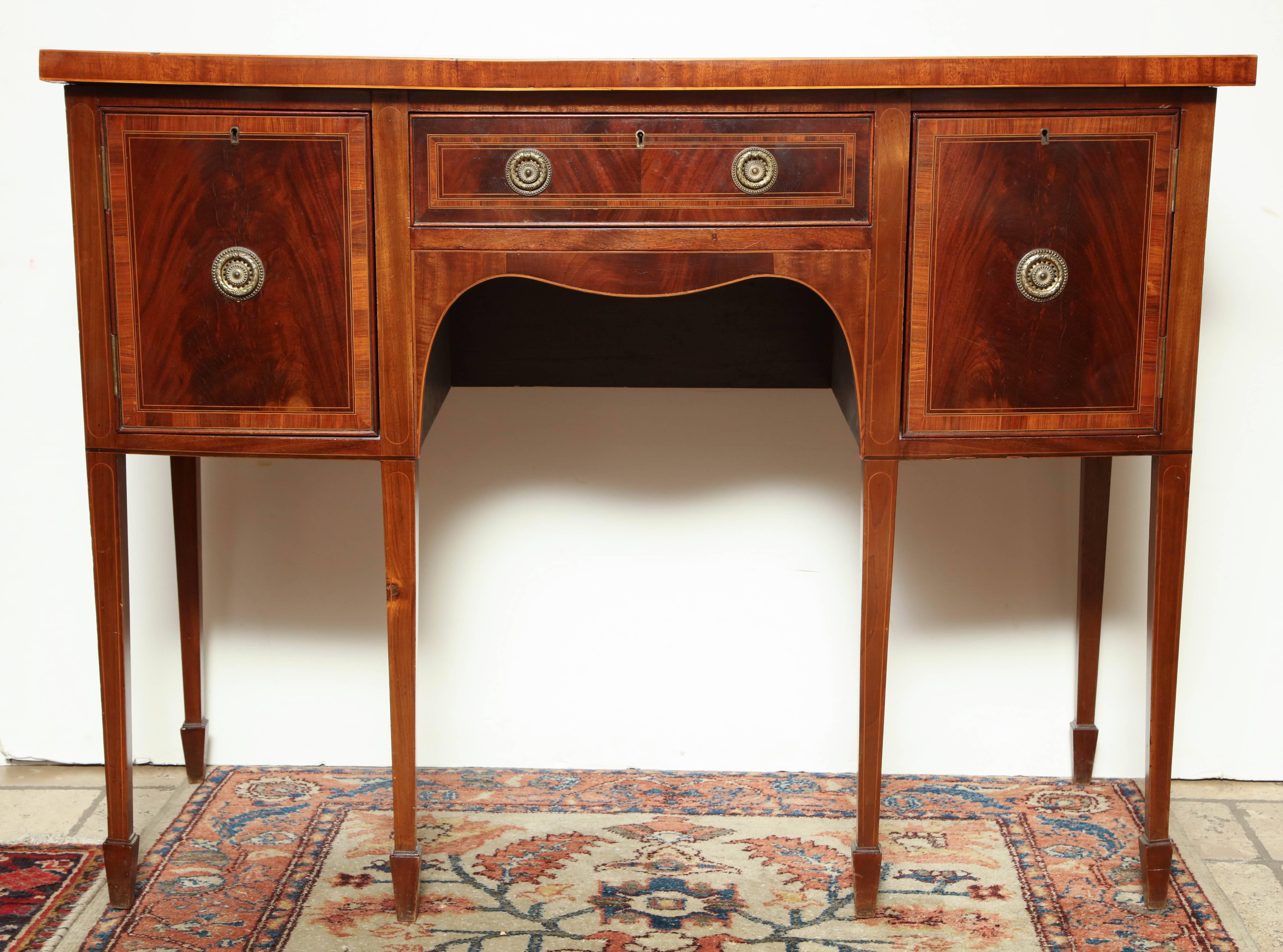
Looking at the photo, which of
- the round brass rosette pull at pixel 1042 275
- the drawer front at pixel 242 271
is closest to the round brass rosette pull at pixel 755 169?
the round brass rosette pull at pixel 1042 275

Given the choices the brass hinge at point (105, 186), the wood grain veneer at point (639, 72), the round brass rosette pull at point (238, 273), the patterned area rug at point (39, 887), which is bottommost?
the patterned area rug at point (39, 887)

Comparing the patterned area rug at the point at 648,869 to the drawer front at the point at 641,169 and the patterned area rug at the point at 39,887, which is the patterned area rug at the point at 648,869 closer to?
the patterned area rug at the point at 39,887

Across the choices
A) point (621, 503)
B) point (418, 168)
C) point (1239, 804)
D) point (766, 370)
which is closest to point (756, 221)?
point (418, 168)

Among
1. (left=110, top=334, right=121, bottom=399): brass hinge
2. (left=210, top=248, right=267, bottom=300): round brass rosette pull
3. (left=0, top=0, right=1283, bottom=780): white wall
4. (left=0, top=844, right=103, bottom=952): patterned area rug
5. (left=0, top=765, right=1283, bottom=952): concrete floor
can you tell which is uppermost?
(left=210, top=248, right=267, bottom=300): round brass rosette pull

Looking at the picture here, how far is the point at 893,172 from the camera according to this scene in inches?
65.7

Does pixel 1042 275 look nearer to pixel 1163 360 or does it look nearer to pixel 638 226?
pixel 1163 360

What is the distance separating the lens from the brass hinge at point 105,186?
66.1 inches

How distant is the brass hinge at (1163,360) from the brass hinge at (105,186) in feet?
4.74

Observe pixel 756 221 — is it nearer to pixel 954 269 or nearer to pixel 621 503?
Answer: pixel 954 269

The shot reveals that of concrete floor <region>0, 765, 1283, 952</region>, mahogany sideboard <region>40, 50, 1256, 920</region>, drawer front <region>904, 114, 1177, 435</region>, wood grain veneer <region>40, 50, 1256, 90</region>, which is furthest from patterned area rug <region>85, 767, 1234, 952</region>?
wood grain veneer <region>40, 50, 1256, 90</region>

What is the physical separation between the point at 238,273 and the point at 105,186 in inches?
8.4

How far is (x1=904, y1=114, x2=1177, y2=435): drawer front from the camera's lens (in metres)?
1.67

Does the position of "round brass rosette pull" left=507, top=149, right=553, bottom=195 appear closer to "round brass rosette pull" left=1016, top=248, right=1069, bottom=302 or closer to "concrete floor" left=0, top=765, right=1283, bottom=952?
"round brass rosette pull" left=1016, top=248, right=1069, bottom=302

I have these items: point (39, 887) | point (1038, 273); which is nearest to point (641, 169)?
point (1038, 273)
